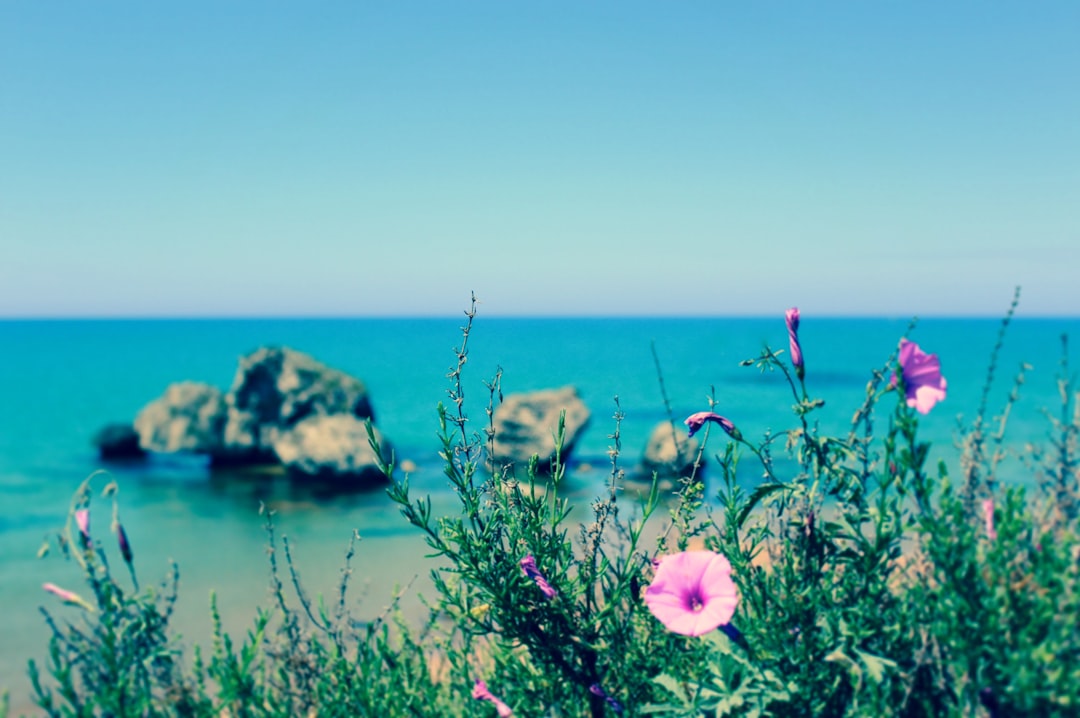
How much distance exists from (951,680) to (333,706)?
195 cm

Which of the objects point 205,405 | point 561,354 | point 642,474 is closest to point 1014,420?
point 642,474

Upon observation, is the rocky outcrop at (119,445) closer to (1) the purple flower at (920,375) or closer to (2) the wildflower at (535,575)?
(2) the wildflower at (535,575)

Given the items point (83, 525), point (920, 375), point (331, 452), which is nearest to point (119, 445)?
point (331, 452)

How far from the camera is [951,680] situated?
6.52ft

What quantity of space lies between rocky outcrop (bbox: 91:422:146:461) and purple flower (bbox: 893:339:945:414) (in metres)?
23.6

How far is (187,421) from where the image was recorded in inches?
822

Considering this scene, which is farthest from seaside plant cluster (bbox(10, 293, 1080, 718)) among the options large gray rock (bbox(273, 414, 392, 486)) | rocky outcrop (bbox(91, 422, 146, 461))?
rocky outcrop (bbox(91, 422, 146, 461))

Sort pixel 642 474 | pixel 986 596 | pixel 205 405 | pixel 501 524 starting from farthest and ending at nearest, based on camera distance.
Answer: pixel 205 405 → pixel 642 474 → pixel 501 524 → pixel 986 596

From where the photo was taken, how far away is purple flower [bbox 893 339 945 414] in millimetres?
1893

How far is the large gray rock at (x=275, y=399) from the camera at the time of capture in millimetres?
19469

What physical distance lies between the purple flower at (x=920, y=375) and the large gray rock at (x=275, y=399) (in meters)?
18.0

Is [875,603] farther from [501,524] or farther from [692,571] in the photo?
[501,524]

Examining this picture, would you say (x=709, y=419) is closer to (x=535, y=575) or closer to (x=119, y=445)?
(x=535, y=575)

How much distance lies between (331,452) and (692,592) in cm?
1697
